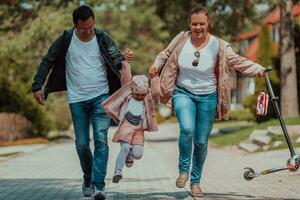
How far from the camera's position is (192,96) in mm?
7949

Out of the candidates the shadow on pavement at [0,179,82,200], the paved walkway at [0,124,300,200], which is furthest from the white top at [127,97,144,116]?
the shadow on pavement at [0,179,82,200]

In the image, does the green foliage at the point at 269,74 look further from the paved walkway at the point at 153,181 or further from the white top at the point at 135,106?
the white top at the point at 135,106

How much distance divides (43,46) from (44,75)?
21849 mm

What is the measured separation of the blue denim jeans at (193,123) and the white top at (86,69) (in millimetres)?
817

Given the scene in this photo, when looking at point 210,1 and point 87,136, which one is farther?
point 210,1

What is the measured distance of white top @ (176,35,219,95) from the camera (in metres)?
7.80

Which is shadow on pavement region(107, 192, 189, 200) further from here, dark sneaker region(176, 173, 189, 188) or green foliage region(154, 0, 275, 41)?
green foliage region(154, 0, 275, 41)

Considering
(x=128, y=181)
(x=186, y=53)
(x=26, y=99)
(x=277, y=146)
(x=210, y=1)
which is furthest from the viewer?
(x=26, y=99)

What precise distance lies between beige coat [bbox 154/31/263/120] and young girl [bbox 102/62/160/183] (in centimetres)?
15

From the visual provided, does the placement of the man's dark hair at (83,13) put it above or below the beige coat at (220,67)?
above

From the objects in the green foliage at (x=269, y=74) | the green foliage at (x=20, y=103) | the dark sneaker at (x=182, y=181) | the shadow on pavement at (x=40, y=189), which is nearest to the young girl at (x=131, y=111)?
the dark sneaker at (x=182, y=181)

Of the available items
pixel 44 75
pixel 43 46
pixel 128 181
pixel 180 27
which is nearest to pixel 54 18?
pixel 43 46

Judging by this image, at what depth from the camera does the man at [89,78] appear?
308 inches

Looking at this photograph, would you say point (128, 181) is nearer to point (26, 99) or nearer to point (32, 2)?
point (32, 2)
